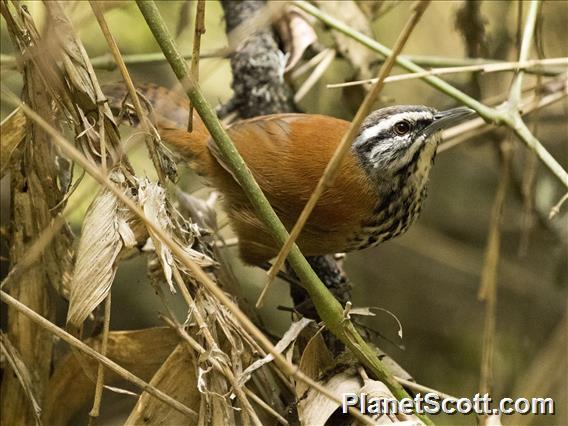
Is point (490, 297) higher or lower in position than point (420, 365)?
lower

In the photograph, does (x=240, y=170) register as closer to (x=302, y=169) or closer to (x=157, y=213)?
(x=157, y=213)

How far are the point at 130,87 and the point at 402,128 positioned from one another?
48.7 inches

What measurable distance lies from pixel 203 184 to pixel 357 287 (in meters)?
1.99


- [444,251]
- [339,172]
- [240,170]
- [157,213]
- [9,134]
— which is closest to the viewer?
[240,170]

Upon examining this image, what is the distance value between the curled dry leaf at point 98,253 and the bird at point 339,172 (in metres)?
0.80

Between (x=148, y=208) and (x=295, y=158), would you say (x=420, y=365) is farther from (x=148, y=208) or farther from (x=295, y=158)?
(x=148, y=208)

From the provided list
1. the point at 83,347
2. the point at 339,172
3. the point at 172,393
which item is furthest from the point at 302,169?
the point at 83,347

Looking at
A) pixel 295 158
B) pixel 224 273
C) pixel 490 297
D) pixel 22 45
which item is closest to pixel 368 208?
pixel 295 158

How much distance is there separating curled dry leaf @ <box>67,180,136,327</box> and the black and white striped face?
1140 mm

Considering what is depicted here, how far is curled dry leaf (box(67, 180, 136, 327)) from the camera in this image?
183cm

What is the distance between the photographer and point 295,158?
2.71 metres

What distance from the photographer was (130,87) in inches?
69.7

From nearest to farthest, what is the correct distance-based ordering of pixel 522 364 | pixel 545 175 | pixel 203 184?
pixel 203 184, pixel 545 175, pixel 522 364

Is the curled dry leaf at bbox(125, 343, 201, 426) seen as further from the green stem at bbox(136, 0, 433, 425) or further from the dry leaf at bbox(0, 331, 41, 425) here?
the green stem at bbox(136, 0, 433, 425)
